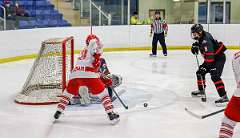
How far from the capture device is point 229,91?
5.71 meters

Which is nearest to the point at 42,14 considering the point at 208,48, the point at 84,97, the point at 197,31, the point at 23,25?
the point at 23,25

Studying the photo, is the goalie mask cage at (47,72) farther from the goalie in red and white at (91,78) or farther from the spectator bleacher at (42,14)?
the spectator bleacher at (42,14)

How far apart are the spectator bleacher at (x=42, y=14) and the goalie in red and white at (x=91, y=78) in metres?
5.68

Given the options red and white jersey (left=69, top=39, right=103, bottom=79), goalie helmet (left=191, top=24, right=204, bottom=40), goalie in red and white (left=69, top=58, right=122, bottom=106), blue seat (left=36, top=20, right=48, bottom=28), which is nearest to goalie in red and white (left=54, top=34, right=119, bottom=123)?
red and white jersey (left=69, top=39, right=103, bottom=79)

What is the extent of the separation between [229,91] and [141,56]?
418 centimetres

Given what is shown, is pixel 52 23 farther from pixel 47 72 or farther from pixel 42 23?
pixel 47 72

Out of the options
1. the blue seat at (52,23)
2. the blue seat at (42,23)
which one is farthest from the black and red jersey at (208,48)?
the blue seat at (52,23)

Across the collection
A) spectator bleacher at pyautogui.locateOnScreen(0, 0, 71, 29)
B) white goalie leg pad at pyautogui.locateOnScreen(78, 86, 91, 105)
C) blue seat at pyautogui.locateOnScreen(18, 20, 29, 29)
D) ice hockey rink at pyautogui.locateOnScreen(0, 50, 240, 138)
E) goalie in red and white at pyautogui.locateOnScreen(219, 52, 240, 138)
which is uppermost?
spectator bleacher at pyautogui.locateOnScreen(0, 0, 71, 29)

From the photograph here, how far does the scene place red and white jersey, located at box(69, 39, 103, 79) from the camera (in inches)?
160

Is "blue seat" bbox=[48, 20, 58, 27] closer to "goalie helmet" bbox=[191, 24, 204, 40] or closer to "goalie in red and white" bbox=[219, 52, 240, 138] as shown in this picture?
"goalie helmet" bbox=[191, 24, 204, 40]

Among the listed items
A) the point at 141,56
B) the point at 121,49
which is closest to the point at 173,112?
the point at 141,56

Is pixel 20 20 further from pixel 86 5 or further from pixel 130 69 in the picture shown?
pixel 130 69

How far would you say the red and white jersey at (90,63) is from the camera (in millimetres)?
4074

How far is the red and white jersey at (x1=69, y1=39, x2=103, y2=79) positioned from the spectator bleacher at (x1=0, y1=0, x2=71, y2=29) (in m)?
5.67
